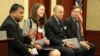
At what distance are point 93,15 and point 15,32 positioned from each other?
388cm

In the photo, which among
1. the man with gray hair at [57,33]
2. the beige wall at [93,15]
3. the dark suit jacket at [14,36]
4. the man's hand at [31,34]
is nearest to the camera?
the dark suit jacket at [14,36]

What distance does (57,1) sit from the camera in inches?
325

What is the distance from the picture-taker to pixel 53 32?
5918mm

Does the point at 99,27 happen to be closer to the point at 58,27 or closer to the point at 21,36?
the point at 58,27

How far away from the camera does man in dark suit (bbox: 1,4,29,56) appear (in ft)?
15.1

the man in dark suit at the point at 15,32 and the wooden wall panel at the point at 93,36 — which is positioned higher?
the man in dark suit at the point at 15,32

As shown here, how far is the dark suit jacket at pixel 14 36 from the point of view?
15.1 feet

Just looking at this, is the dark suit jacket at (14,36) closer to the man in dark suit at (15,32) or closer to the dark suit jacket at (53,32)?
the man in dark suit at (15,32)

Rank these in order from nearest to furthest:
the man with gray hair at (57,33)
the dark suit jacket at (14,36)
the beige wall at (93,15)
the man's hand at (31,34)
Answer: the dark suit jacket at (14,36)
the man's hand at (31,34)
the man with gray hair at (57,33)
the beige wall at (93,15)

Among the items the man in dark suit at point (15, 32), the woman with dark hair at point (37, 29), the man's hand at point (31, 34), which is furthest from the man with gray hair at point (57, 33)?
the man in dark suit at point (15, 32)

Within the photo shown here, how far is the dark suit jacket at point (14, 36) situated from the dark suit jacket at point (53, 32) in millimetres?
1149

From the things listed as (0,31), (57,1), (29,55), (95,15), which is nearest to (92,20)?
(95,15)

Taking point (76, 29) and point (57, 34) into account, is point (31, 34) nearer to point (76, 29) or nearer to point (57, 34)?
point (57, 34)

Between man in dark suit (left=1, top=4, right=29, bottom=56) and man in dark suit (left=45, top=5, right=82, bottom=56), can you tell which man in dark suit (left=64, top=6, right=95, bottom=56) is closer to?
man in dark suit (left=45, top=5, right=82, bottom=56)
